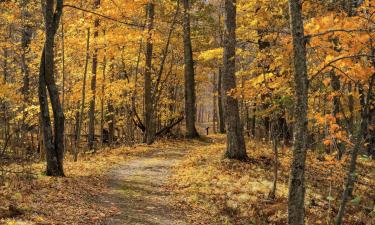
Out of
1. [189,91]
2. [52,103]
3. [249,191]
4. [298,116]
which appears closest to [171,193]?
[249,191]

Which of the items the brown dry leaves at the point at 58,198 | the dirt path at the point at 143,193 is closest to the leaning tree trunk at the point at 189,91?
the dirt path at the point at 143,193

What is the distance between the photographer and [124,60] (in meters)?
23.5

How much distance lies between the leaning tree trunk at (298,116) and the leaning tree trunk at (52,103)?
23.5 ft

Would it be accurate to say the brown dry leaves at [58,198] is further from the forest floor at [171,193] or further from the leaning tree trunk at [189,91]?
the leaning tree trunk at [189,91]

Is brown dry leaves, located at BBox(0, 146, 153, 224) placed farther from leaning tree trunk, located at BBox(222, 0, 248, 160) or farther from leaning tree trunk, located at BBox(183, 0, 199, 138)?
leaning tree trunk, located at BBox(183, 0, 199, 138)

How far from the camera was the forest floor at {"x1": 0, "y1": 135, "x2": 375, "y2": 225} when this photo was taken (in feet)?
28.0

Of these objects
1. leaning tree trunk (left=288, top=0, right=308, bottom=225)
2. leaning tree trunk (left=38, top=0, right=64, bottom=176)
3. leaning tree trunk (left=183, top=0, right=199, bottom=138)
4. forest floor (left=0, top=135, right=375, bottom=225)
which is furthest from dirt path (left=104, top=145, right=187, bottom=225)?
leaning tree trunk (left=183, top=0, right=199, bottom=138)

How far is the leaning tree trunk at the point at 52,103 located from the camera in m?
10.8

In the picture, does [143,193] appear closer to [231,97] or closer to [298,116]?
[231,97]

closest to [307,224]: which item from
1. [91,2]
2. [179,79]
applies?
[91,2]

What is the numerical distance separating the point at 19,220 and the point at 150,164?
8.47m

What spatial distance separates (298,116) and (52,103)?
7.74m

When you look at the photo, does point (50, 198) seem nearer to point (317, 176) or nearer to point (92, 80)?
point (317, 176)

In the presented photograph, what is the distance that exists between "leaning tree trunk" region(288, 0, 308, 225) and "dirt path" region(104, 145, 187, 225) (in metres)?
3.53
